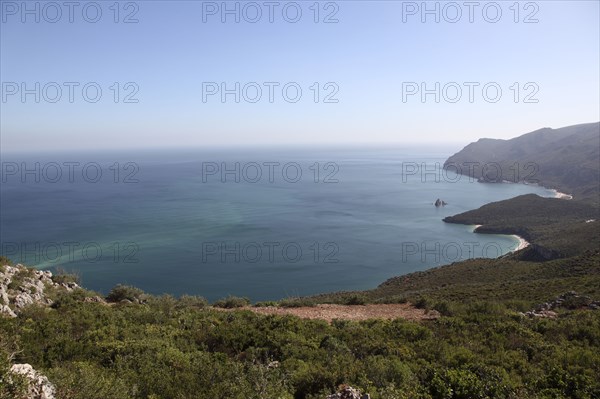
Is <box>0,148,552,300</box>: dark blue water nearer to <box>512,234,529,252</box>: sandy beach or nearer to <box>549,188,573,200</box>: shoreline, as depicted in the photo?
<box>512,234,529,252</box>: sandy beach

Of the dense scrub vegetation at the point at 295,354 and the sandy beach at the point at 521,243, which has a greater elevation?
the dense scrub vegetation at the point at 295,354

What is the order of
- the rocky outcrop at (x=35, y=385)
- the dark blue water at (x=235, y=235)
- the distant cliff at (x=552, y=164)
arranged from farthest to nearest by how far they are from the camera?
the distant cliff at (x=552, y=164)
the dark blue water at (x=235, y=235)
the rocky outcrop at (x=35, y=385)

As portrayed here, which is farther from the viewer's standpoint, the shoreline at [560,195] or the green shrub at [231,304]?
the shoreline at [560,195]

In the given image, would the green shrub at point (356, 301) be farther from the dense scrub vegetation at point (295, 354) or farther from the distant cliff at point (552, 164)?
the distant cliff at point (552, 164)

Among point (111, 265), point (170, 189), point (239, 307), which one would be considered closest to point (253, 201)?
point (170, 189)

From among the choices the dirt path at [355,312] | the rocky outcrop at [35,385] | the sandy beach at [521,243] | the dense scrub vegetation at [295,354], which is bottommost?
the sandy beach at [521,243]

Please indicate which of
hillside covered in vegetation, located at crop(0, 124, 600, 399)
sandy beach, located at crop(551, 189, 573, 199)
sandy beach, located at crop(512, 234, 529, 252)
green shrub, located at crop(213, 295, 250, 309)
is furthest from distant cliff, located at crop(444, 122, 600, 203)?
green shrub, located at crop(213, 295, 250, 309)

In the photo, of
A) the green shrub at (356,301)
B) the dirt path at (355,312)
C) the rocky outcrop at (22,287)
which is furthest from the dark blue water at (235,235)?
the dirt path at (355,312)
